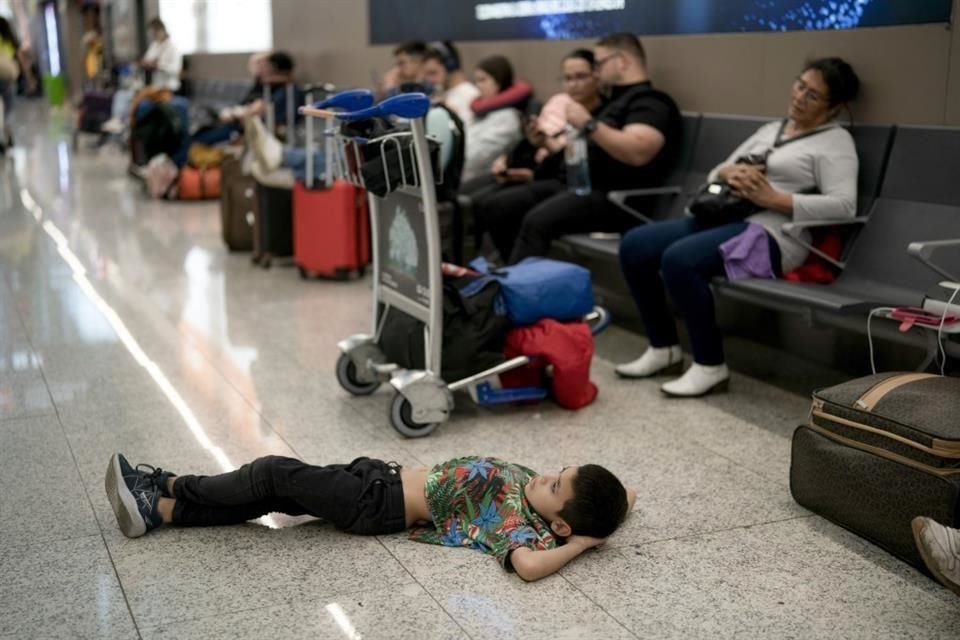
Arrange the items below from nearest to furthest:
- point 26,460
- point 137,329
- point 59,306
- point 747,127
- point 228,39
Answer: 1. point 26,460
2. point 747,127
3. point 137,329
4. point 59,306
5. point 228,39

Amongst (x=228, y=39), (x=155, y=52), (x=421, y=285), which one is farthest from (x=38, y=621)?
(x=155, y=52)

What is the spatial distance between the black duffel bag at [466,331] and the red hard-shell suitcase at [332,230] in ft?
7.93

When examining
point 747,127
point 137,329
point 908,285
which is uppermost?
point 747,127

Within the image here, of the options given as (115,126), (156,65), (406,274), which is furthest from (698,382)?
(156,65)

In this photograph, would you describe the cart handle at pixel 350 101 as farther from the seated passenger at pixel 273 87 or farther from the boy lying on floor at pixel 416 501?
the seated passenger at pixel 273 87

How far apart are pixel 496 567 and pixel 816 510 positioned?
0.95 meters

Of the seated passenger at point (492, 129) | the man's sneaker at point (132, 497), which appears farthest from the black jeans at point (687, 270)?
the man's sneaker at point (132, 497)

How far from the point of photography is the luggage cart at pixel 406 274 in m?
3.68

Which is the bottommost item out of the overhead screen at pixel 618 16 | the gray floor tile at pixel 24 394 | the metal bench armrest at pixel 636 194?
the gray floor tile at pixel 24 394

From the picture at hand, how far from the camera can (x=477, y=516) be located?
9.38 feet

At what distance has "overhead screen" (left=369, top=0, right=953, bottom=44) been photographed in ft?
14.1

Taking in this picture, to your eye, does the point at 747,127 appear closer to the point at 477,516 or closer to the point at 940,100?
the point at 940,100

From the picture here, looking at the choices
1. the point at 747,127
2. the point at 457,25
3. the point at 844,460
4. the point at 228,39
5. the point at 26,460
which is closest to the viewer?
the point at 844,460

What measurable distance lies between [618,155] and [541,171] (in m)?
0.86
